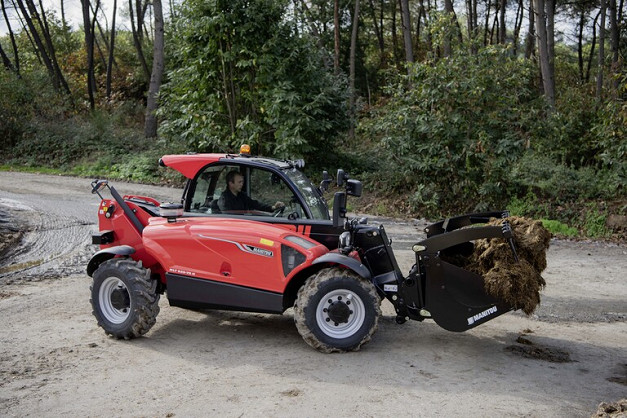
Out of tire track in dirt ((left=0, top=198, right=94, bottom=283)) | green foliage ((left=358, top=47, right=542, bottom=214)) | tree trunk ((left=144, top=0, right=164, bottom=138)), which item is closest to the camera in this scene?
tire track in dirt ((left=0, top=198, right=94, bottom=283))

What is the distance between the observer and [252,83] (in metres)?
19.6

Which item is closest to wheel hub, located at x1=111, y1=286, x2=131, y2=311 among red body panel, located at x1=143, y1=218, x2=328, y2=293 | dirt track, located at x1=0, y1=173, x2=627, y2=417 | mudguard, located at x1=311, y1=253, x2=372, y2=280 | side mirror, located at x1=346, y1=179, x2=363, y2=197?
dirt track, located at x1=0, y1=173, x2=627, y2=417

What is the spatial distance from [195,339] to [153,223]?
1439mm

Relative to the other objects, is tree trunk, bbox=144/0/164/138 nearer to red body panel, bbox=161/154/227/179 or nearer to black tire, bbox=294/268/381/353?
red body panel, bbox=161/154/227/179

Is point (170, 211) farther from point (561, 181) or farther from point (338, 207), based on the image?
point (561, 181)

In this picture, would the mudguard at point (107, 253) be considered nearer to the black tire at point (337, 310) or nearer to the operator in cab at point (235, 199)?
the operator in cab at point (235, 199)

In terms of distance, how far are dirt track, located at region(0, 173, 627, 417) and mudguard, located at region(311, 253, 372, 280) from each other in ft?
2.81

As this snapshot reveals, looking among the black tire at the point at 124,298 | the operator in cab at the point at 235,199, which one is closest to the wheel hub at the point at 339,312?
the operator in cab at the point at 235,199

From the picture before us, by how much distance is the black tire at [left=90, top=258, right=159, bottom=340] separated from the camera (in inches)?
280

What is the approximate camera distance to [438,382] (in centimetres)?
600

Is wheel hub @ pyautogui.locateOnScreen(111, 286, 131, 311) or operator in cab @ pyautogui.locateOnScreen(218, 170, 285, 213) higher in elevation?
operator in cab @ pyautogui.locateOnScreen(218, 170, 285, 213)

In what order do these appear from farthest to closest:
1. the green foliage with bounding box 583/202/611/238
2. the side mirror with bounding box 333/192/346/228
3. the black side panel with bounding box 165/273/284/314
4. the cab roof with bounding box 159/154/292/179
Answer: the green foliage with bounding box 583/202/611/238 < the cab roof with bounding box 159/154/292/179 < the black side panel with bounding box 165/273/284/314 < the side mirror with bounding box 333/192/346/228

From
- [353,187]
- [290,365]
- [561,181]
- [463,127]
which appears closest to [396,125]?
[463,127]

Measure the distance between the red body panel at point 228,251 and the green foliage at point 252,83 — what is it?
1141cm
